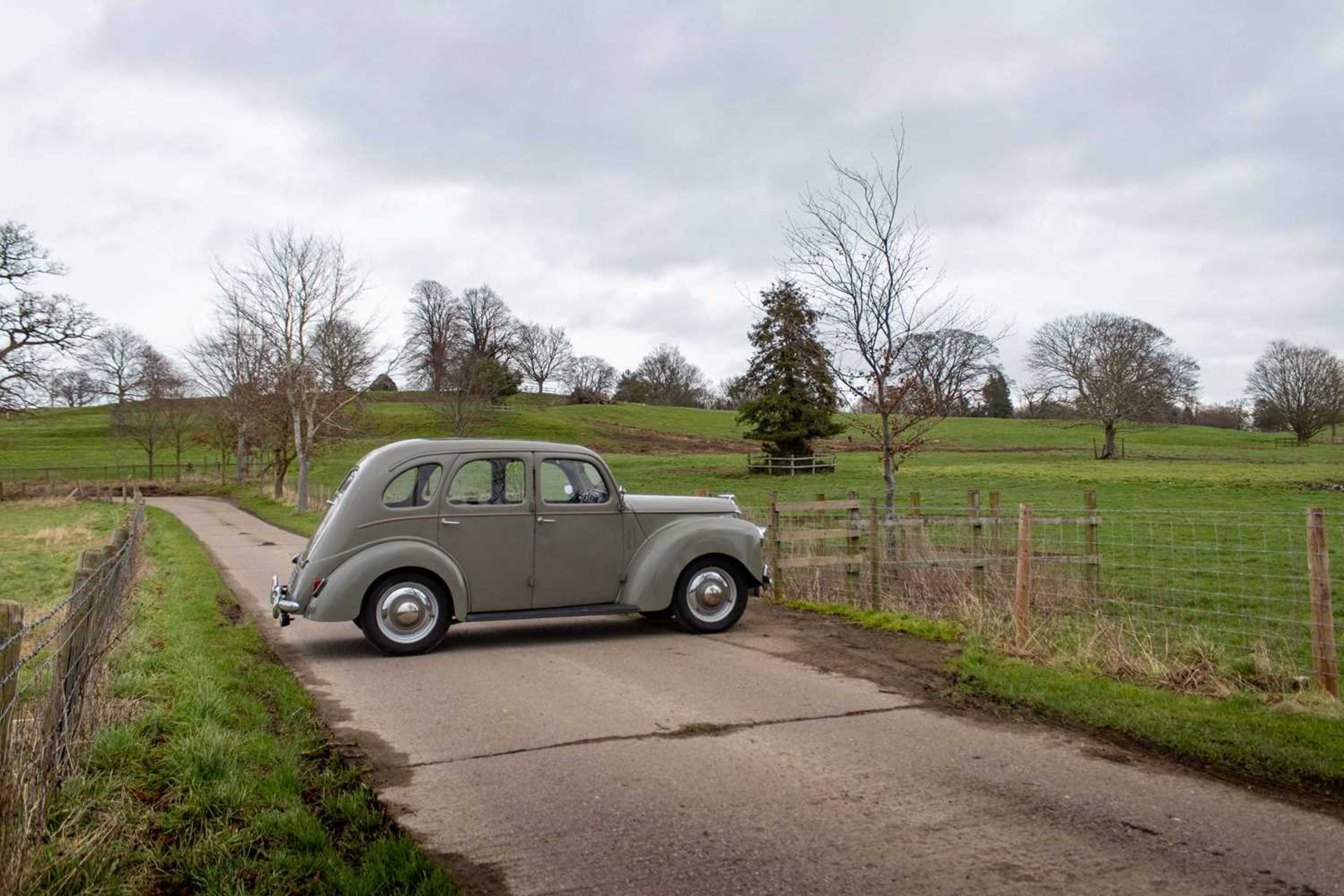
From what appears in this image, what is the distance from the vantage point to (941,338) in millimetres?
17344

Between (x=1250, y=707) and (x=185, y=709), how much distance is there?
22.0ft

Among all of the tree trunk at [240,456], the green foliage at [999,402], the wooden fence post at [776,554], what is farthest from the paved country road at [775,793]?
the green foliage at [999,402]

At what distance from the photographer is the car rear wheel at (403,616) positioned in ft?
29.0

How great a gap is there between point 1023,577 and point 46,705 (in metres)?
7.37

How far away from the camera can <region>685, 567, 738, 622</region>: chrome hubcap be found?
999 cm

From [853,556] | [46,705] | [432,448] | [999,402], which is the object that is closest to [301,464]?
[853,556]

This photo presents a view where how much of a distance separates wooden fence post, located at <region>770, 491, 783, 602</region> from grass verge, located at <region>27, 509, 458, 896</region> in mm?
6643

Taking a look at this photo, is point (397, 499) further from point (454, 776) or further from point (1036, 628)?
point (1036, 628)

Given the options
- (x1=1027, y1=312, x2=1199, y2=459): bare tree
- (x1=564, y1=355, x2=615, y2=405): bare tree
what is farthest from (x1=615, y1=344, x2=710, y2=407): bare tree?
(x1=1027, y1=312, x2=1199, y2=459): bare tree

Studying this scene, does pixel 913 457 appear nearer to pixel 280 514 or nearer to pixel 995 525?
pixel 280 514

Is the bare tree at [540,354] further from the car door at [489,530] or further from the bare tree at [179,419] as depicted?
the car door at [489,530]

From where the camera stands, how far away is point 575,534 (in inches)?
376

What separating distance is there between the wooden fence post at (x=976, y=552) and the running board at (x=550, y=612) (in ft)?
13.6

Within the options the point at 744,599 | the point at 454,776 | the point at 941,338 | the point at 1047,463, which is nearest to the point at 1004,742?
the point at 454,776
